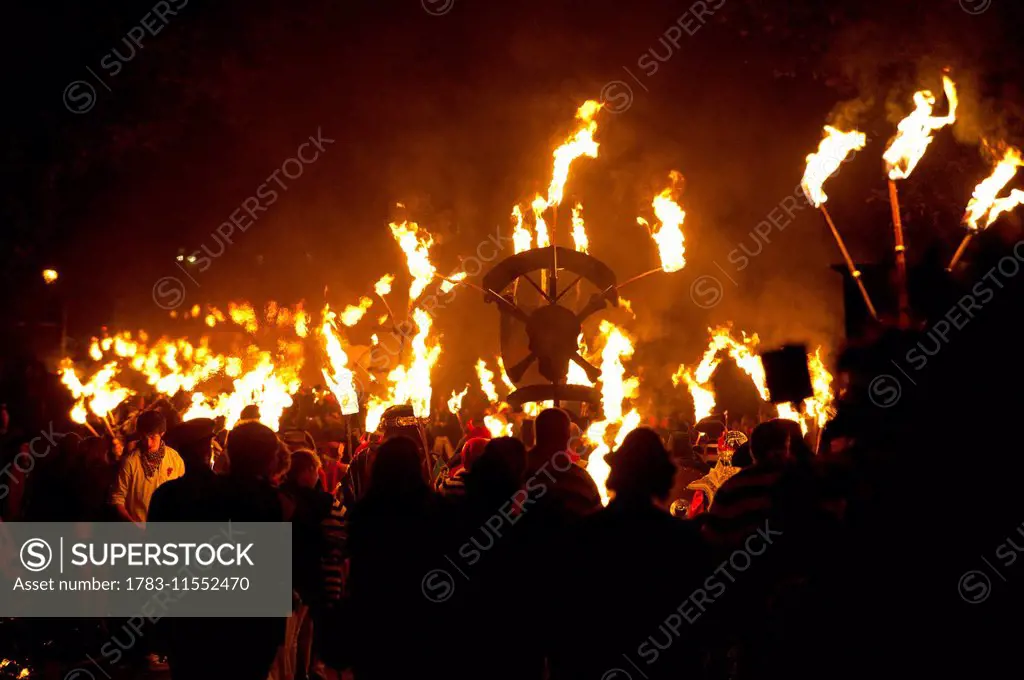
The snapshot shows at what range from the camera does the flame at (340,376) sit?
38.1 ft

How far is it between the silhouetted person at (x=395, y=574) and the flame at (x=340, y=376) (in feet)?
22.7

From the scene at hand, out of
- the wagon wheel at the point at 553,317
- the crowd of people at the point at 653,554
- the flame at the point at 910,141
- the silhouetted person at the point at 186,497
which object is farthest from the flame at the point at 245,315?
the silhouetted person at the point at 186,497

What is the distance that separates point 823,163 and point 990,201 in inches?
61.3

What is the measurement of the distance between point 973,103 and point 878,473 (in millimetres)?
9766

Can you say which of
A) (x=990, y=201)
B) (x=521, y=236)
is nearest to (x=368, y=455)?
(x=521, y=236)

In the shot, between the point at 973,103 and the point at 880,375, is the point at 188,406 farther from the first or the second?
the point at 880,375

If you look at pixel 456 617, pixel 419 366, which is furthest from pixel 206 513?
pixel 419 366

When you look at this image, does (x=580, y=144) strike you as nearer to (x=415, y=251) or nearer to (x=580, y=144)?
(x=580, y=144)

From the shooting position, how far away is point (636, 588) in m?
3.97

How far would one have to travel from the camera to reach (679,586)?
398 cm

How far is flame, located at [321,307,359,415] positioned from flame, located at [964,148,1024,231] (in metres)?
6.98

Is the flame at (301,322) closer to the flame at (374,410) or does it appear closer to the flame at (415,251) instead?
the flame at (374,410)

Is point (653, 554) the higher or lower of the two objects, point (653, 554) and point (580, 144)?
the lower

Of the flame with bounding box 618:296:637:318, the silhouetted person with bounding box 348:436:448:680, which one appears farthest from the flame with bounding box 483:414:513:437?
the silhouetted person with bounding box 348:436:448:680
